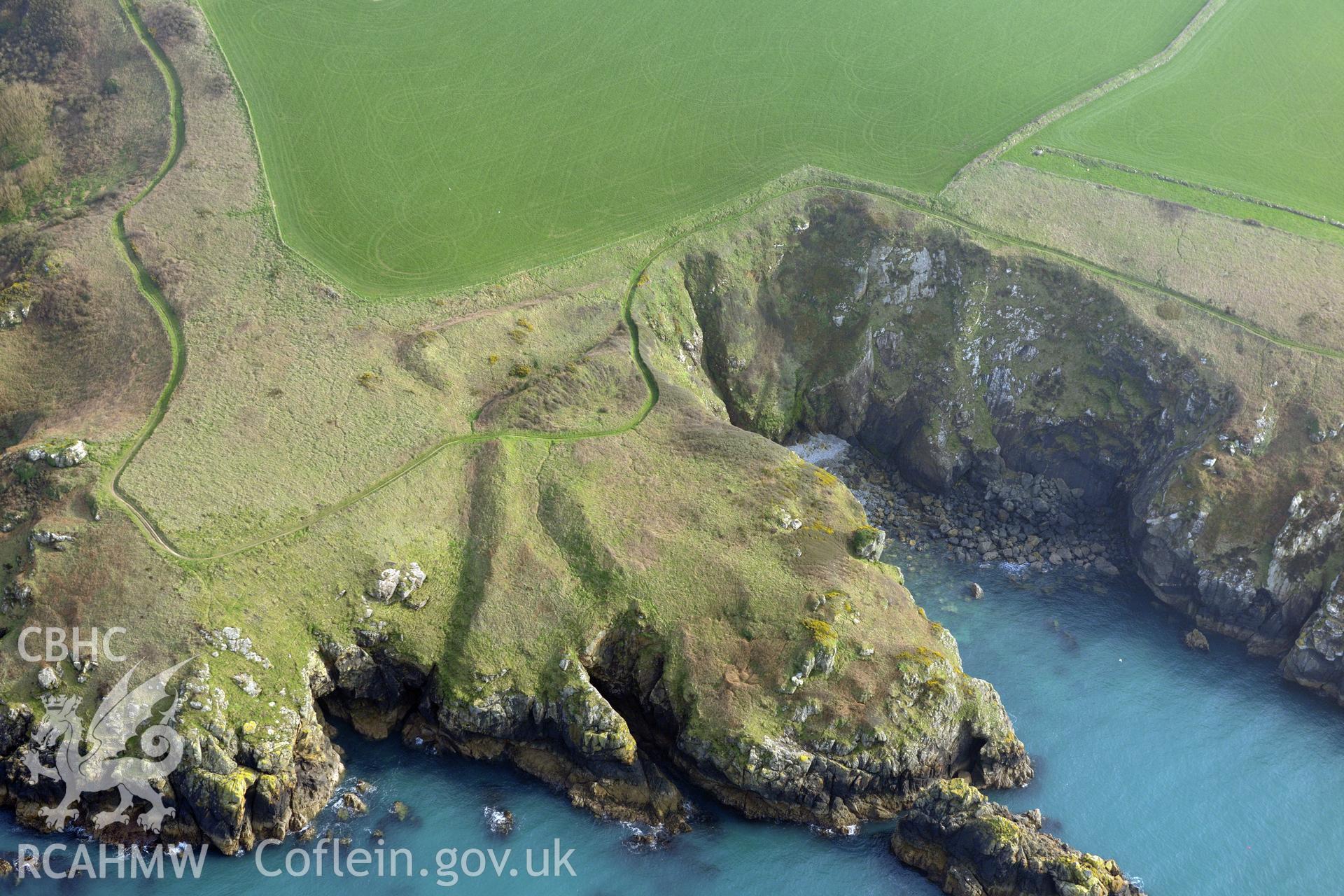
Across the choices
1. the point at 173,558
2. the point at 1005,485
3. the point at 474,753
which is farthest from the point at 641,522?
the point at 1005,485

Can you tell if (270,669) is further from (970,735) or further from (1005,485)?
(1005,485)

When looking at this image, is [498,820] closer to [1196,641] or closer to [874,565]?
[874,565]

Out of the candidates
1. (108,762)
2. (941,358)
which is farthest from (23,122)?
(941,358)

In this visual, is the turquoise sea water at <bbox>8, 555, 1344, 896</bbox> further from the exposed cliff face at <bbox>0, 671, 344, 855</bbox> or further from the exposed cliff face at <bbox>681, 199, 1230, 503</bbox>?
the exposed cliff face at <bbox>681, 199, 1230, 503</bbox>

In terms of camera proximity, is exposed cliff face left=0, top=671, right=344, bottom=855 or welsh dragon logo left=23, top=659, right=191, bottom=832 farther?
welsh dragon logo left=23, top=659, right=191, bottom=832

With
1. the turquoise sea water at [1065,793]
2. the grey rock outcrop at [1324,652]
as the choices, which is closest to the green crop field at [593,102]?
the turquoise sea water at [1065,793]

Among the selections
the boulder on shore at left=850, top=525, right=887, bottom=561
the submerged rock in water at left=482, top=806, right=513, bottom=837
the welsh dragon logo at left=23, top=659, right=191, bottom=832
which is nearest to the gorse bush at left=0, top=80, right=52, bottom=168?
the welsh dragon logo at left=23, top=659, right=191, bottom=832
